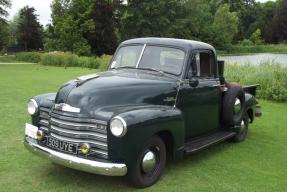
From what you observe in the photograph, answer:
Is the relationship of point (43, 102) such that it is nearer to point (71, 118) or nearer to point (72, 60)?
point (71, 118)

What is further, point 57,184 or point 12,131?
point 12,131

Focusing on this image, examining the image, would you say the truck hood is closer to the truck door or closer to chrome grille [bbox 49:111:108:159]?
chrome grille [bbox 49:111:108:159]

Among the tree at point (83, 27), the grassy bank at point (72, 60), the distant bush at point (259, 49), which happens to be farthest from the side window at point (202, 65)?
the distant bush at point (259, 49)

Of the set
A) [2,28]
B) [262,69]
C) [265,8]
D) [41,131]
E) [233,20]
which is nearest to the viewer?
[41,131]

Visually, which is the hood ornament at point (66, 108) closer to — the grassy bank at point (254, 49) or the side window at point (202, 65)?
the side window at point (202, 65)

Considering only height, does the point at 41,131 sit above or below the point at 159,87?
below

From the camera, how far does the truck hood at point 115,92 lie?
5.36 metres

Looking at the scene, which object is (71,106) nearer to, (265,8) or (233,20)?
(233,20)

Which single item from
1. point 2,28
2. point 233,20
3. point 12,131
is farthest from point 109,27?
point 12,131

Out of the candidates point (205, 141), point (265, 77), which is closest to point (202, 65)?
point (205, 141)

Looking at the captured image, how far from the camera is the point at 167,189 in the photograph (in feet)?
18.1

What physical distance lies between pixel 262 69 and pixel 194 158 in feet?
35.4

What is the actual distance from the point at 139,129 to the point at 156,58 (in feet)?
5.83

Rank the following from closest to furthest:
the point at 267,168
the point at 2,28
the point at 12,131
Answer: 1. the point at 267,168
2. the point at 12,131
3. the point at 2,28
